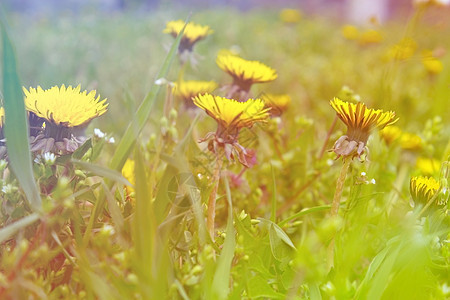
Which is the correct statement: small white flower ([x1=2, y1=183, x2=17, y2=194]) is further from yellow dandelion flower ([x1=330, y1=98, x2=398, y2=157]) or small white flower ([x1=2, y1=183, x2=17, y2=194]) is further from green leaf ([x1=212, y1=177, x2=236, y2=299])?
yellow dandelion flower ([x1=330, y1=98, x2=398, y2=157])

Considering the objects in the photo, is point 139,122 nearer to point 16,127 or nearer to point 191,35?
point 16,127

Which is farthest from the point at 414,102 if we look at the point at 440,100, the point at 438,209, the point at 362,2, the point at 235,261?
the point at 362,2

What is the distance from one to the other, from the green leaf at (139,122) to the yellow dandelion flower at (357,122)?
0.71 feet

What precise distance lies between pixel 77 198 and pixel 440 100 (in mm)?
1024

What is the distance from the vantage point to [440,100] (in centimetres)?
133

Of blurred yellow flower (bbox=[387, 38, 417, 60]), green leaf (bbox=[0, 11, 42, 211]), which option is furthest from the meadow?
blurred yellow flower (bbox=[387, 38, 417, 60])

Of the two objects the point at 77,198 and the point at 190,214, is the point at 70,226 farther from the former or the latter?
the point at 190,214

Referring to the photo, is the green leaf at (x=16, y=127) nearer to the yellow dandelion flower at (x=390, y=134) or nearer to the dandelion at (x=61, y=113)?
the dandelion at (x=61, y=113)

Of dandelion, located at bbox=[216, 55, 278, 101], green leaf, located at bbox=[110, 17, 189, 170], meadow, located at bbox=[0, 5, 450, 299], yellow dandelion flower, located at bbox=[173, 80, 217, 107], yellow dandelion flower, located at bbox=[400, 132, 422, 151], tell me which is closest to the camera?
meadow, located at bbox=[0, 5, 450, 299]

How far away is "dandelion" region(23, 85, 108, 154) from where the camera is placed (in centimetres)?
56

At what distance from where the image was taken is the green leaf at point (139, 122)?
0.60 metres

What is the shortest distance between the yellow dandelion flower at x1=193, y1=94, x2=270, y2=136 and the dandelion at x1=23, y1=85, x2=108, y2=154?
0.12 meters

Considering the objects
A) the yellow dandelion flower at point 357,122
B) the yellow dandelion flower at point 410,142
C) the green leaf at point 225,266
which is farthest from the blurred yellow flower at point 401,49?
the green leaf at point 225,266

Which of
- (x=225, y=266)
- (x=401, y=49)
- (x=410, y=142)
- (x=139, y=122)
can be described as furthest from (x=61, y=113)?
(x=401, y=49)
